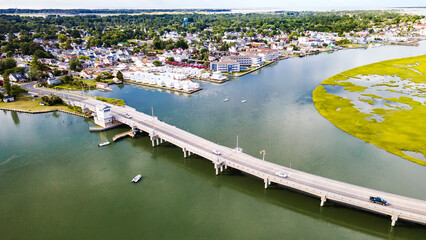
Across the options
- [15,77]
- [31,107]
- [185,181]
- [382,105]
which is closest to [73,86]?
[31,107]

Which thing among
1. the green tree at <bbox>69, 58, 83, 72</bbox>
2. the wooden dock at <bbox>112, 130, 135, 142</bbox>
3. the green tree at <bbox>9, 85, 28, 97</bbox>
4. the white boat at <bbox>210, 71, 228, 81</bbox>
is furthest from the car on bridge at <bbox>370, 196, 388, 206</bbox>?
the green tree at <bbox>69, 58, 83, 72</bbox>

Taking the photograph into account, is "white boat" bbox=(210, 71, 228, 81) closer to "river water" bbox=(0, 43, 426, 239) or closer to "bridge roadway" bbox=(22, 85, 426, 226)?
"river water" bbox=(0, 43, 426, 239)

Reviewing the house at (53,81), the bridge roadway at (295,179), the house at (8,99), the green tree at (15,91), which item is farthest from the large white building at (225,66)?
the house at (8,99)

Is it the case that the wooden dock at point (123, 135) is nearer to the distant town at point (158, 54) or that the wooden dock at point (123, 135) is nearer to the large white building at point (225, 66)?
the distant town at point (158, 54)

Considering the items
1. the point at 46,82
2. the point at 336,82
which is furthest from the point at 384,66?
the point at 46,82

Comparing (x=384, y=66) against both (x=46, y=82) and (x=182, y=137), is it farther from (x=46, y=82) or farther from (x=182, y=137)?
(x=46, y=82)
